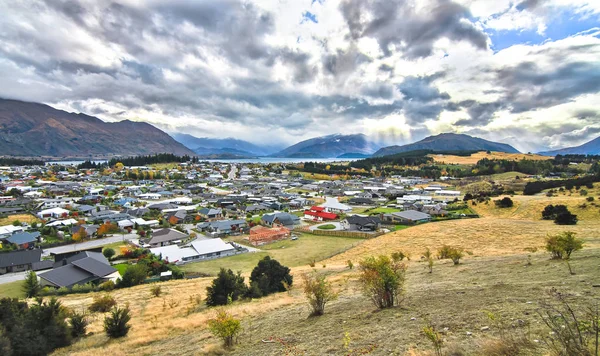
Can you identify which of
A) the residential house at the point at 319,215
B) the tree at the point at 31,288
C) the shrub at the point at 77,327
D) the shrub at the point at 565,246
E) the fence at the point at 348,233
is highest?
the shrub at the point at 565,246

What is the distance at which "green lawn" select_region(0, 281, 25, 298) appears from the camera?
84.7 feet

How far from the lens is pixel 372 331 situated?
8.72 meters

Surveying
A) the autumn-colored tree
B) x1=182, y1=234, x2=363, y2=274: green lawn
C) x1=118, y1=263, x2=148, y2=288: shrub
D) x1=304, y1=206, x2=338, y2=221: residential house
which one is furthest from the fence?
the autumn-colored tree

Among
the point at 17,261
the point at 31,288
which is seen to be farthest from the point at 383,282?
the point at 17,261

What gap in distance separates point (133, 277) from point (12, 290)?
38.0ft

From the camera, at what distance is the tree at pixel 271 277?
2097 cm

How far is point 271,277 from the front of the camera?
21.8 m

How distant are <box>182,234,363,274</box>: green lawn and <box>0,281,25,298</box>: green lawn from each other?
45.4 feet

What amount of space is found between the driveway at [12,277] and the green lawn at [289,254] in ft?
54.0

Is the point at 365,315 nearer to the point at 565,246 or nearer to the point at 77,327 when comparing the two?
the point at 565,246

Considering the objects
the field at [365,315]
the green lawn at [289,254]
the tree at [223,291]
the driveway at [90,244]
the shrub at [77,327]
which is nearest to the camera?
the field at [365,315]

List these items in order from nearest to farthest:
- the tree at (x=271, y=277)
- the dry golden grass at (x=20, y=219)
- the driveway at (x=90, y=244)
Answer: the tree at (x=271, y=277)
the driveway at (x=90, y=244)
the dry golden grass at (x=20, y=219)

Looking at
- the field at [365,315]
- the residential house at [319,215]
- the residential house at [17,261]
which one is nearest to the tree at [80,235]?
the residential house at [17,261]

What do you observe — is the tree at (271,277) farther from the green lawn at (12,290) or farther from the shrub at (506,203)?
the shrub at (506,203)
